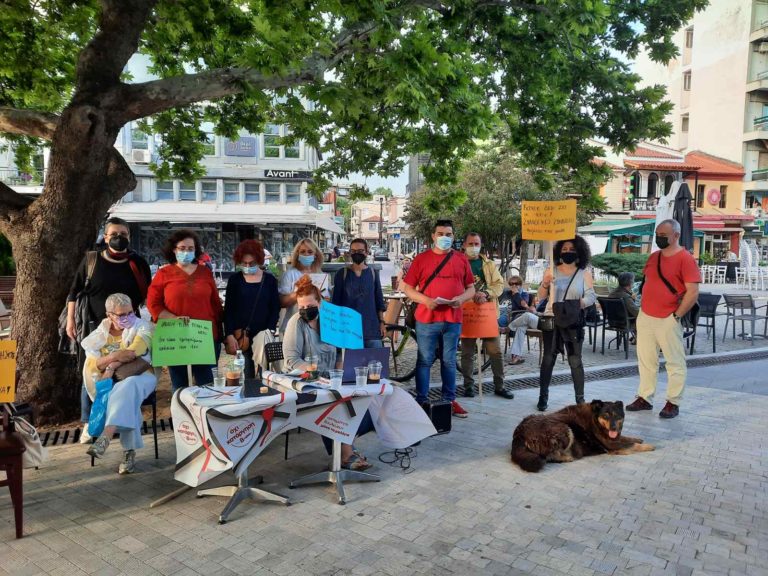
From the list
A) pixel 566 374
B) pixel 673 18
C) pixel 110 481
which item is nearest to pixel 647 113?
pixel 673 18

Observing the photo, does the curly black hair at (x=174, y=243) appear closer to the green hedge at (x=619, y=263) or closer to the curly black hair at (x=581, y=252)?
the curly black hair at (x=581, y=252)

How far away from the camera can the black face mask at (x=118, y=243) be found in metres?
4.97

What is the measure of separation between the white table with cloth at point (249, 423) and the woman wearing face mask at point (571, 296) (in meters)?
2.57

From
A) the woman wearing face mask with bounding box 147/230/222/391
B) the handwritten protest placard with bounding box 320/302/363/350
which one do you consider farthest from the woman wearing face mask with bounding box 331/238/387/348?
the woman wearing face mask with bounding box 147/230/222/391

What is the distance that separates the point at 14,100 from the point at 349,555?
28.6ft

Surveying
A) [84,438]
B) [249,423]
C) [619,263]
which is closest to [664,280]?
Result: [249,423]

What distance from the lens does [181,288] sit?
193 inches

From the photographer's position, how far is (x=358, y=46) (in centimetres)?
605

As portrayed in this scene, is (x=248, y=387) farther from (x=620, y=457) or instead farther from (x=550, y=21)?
(x=550, y=21)

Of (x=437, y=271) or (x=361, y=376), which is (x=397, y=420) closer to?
(x=361, y=376)

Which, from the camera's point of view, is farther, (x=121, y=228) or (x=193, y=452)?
(x=121, y=228)

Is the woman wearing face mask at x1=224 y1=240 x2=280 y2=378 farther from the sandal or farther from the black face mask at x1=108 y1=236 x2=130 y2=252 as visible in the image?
the sandal

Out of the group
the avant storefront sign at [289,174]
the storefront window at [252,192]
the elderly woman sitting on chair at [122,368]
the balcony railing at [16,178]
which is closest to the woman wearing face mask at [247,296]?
the elderly woman sitting on chair at [122,368]

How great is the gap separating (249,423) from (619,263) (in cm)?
2043
